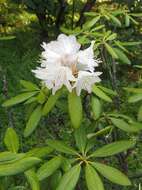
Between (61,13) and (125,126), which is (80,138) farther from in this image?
(61,13)

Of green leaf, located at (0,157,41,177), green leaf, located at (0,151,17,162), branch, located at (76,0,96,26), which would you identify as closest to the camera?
green leaf, located at (0,157,41,177)

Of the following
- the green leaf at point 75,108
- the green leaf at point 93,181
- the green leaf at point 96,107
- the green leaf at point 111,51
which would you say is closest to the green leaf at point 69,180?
the green leaf at point 93,181

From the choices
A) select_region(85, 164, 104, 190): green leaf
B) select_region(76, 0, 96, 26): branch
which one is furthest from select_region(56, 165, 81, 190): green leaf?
select_region(76, 0, 96, 26): branch

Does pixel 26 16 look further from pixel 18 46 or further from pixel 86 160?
pixel 86 160

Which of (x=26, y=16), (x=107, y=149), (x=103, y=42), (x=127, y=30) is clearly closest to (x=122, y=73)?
(x=127, y=30)

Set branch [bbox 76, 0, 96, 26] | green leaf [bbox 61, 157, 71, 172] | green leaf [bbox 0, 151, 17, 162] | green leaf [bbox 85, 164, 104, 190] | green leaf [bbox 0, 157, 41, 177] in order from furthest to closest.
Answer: branch [bbox 76, 0, 96, 26], green leaf [bbox 61, 157, 71, 172], green leaf [bbox 85, 164, 104, 190], green leaf [bbox 0, 151, 17, 162], green leaf [bbox 0, 157, 41, 177]

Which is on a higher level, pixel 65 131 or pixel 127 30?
pixel 127 30

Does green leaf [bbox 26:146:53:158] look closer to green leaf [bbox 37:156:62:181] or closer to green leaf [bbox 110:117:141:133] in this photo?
green leaf [bbox 37:156:62:181]

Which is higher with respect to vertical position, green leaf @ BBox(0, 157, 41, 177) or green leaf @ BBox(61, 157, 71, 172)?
green leaf @ BBox(0, 157, 41, 177)
